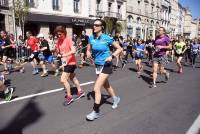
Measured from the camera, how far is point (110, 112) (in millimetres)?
5734

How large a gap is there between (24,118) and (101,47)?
2.05 metres

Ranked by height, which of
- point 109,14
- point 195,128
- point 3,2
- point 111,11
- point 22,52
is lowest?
point 195,128

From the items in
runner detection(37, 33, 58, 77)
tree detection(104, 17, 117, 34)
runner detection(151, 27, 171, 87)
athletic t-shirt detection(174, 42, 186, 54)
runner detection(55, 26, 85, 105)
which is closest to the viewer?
runner detection(55, 26, 85, 105)

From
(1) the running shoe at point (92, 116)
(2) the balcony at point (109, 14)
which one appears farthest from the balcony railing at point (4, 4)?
(1) the running shoe at point (92, 116)

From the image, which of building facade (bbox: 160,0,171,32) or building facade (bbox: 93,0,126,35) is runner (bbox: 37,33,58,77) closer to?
building facade (bbox: 93,0,126,35)

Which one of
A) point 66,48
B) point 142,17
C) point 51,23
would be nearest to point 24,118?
point 66,48

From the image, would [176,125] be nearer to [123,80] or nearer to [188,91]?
[188,91]

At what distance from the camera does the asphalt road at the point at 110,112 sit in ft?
15.7

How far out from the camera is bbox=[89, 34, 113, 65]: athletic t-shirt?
5387 millimetres

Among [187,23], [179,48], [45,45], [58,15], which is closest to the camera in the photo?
[45,45]

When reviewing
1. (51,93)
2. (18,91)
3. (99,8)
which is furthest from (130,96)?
(99,8)

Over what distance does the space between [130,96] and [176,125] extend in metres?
2.35

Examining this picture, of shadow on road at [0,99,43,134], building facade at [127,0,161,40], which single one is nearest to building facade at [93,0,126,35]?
building facade at [127,0,161,40]

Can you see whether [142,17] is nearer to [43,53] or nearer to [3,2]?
[3,2]
